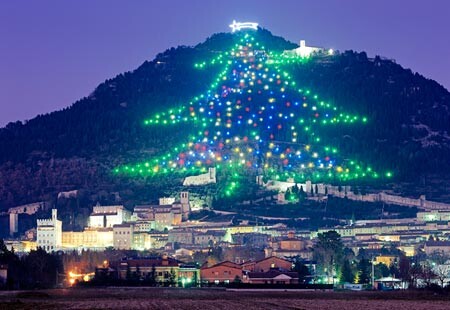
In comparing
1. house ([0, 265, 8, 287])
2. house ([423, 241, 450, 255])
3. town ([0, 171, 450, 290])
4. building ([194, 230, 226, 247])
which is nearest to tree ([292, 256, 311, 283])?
town ([0, 171, 450, 290])

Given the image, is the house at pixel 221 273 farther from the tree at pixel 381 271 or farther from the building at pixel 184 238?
the building at pixel 184 238

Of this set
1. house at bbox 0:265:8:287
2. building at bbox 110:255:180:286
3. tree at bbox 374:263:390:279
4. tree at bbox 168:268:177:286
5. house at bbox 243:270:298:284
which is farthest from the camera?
building at bbox 110:255:180:286

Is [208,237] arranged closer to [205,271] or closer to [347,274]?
[205,271]

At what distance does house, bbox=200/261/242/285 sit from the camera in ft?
451

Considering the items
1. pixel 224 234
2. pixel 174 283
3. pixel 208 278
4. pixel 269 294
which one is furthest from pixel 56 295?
pixel 224 234

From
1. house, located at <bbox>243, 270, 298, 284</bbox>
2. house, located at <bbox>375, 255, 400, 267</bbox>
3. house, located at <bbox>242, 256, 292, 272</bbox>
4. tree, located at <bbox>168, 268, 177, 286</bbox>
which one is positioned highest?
house, located at <bbox>375, 255, 400, 267</bbox>

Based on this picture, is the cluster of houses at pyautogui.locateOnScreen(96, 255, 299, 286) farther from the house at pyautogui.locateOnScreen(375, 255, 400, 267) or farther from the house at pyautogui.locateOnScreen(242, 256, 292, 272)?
the house at pyautogui.locateOnScreen(375, 255, 400, 267)

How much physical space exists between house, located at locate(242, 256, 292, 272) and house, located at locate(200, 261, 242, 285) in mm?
4020

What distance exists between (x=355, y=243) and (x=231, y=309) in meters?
107

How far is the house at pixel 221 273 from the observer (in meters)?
138

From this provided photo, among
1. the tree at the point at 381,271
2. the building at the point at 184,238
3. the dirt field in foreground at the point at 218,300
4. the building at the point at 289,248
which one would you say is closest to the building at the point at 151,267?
the tree at the point at 381,271

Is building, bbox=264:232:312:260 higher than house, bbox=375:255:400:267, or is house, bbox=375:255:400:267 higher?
building, bbox=264:232:312:260

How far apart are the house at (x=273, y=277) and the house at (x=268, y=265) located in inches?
384

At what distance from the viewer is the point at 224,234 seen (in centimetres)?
19550
